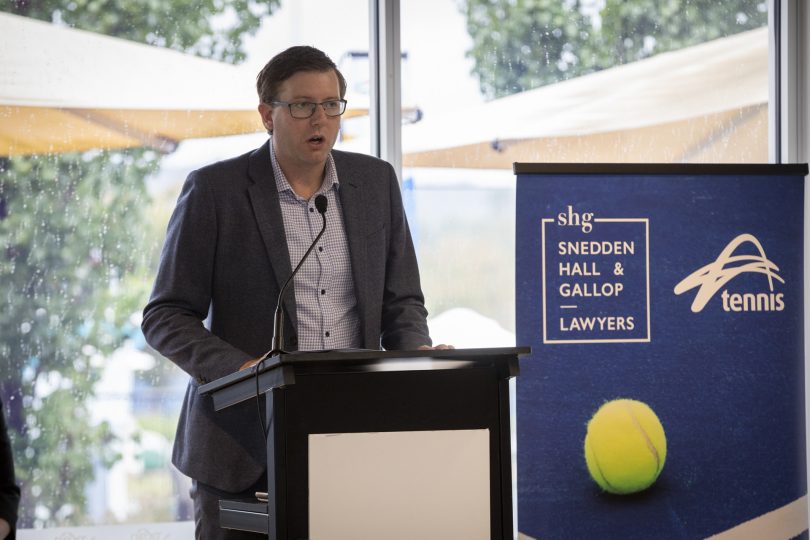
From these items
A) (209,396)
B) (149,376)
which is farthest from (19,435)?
(209,396)

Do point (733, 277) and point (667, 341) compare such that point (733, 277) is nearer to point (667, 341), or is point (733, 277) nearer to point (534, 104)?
point (667, 341)

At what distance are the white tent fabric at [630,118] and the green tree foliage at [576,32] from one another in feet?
0.15

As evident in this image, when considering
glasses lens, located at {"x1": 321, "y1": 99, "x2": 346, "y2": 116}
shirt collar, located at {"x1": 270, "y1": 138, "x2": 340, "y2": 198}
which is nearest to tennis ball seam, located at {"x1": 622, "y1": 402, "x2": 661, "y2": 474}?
shirt collar, located at {"x1": 270, "y1": 138, "x2": 340, "y2": 198}

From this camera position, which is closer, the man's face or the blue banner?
the man's face

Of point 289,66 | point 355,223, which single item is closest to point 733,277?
point 355,223

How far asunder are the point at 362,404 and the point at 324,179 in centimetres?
85

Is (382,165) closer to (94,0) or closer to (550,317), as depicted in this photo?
(550,317)

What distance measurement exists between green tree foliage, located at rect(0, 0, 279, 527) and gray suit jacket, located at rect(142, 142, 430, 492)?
1183 millimetres

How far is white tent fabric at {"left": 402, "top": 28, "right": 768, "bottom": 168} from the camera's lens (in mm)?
3891

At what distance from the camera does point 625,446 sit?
3.25 meters

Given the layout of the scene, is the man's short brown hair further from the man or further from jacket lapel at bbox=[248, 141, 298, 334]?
jacket lapel at bbox=[248, 141, 298, 334]

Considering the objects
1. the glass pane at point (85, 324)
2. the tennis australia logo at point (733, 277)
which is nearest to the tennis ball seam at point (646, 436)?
the tennis australia logo at point (733, 277)

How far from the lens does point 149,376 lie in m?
3.61

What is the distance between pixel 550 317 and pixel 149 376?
1.44 m
